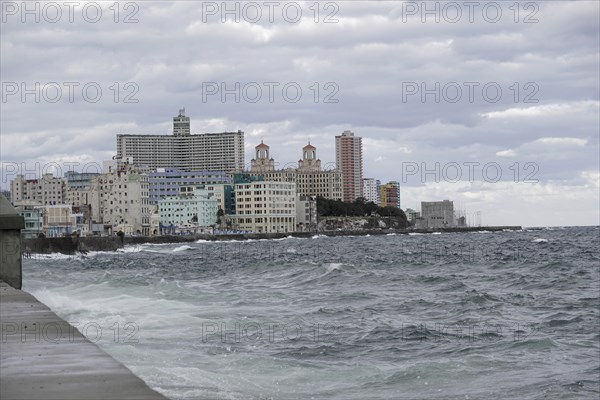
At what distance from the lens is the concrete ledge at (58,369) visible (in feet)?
21.5

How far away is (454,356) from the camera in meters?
16.8

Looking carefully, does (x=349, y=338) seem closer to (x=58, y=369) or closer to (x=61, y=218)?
(x=58, y=369)

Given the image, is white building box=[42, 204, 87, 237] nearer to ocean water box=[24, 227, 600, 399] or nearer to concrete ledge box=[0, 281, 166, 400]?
ocean water box=[24, 227, 600, 399]

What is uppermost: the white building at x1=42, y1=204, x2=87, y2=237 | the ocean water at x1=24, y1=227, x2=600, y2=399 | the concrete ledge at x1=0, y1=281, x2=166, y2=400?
the white building at x1=42, y1=204, x2=87, y2=237

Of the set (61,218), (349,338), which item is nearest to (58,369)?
(349,338)

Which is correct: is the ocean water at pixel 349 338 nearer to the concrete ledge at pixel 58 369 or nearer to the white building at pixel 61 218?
the concrete ledge at pixel 58 369

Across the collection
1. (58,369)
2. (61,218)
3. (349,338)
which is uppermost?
(61,218)

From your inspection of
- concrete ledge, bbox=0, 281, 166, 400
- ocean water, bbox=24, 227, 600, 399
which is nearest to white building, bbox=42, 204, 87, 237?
ocean water, bbox=24, 227, 600, 399

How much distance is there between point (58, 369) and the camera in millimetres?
7668

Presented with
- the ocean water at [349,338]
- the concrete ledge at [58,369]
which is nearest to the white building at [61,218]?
the ocean water at [349,338]

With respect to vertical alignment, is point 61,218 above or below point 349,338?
above

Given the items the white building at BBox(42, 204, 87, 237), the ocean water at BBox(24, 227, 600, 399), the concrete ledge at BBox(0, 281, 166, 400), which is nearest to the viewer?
the concrete ledge at BBox(0, 281, 166, 400)

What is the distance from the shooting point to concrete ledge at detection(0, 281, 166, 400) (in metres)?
6.55

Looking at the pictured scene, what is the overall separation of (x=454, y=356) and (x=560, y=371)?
2.12 metres
